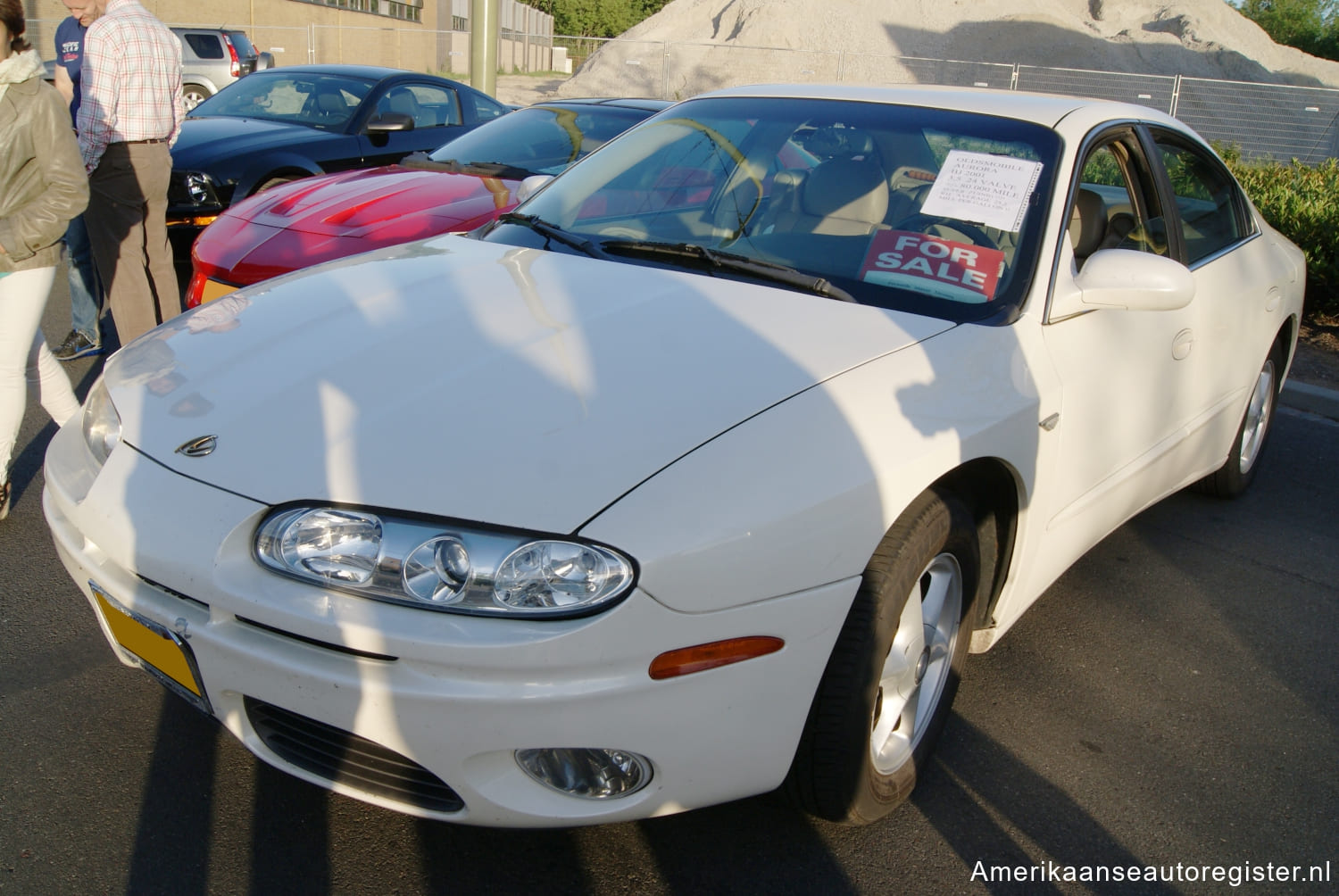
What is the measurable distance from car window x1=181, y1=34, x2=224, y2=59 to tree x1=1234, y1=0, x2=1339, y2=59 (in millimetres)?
46948

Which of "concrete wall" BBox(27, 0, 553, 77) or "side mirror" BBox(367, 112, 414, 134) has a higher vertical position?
"side mirror" BBox(367, 112, 414, 134)

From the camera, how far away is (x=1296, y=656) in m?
3.28

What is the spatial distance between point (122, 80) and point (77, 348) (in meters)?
1.44

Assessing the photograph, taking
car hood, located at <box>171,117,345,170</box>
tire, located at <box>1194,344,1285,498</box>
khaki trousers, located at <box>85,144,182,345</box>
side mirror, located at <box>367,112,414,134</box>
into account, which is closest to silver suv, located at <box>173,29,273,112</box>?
car hood, located at <box>171,117,345,170</box>

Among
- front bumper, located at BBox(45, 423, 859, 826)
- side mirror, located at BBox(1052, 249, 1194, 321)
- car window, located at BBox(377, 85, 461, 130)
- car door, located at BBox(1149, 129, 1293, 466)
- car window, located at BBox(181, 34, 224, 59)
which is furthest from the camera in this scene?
car window, located at BBox(181, 34, 224, 59)

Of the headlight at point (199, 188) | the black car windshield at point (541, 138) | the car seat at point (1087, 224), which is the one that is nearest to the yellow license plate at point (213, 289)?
the black car windshield at point (541, 138)

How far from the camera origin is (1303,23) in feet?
164

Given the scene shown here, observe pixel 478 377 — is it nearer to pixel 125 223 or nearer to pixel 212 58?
pixel 125 223

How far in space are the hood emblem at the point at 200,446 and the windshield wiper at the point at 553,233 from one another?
1232 millimetres

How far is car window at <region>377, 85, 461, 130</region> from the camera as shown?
26.6 feet

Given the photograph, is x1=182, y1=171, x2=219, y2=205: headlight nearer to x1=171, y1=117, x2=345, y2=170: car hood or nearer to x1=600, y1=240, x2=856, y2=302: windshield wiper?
x1=171, y1=117, x2=345, y2=170: car hood

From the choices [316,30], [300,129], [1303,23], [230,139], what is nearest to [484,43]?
[300,129]

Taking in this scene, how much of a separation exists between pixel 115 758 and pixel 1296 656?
327cm

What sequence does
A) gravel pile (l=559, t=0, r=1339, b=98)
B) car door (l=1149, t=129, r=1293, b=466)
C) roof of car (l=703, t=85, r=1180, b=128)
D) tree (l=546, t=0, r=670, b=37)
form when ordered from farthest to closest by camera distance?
tree (l=546, t=0, r=670, b=37), gravel pile (l=559, t=0, r=1339, b=98), car door (l=1149, t=129, r=1293, b=466), roof of car (l=703, t=85, r=1180, b=128)
